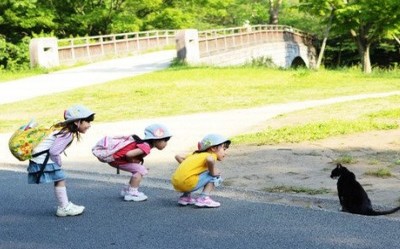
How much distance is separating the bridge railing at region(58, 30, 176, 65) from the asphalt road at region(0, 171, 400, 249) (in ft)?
82.2

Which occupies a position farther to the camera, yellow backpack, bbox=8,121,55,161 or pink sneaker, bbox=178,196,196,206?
pink sneaker, bbox=178,196,196,206

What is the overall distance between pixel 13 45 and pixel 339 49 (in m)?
30.6

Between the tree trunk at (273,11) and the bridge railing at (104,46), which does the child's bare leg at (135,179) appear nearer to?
the bridge railing at (104,46)

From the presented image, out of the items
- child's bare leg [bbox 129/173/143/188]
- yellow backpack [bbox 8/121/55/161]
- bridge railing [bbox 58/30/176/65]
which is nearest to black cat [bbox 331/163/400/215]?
child's bare leg [bbox 129/173/143/188]

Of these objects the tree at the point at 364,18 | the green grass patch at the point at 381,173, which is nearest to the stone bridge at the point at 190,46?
the tree at the point at 364,18

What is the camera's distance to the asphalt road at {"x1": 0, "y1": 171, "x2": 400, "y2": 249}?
519cm

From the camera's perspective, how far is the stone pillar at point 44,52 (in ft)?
96.5

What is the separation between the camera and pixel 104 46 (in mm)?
34312

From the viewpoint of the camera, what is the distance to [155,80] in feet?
74.9

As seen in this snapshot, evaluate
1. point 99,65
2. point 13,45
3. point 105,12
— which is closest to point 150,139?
point 99,65

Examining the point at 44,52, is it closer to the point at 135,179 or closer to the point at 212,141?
the point at 135,179

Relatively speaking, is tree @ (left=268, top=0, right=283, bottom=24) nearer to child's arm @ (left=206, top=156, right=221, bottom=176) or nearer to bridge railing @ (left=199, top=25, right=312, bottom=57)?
bridge railing @ (left=199, top=25, right=312, bottom=57)

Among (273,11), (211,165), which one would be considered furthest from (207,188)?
(273,11)

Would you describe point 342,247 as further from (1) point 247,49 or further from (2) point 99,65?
(1) point 247,49
